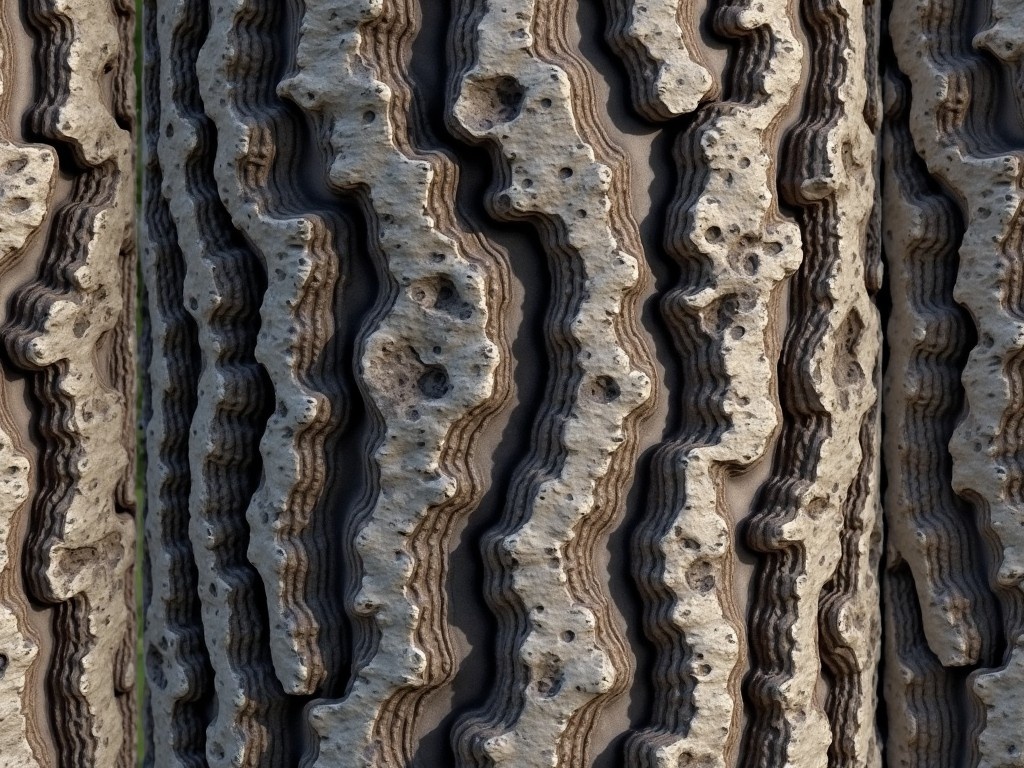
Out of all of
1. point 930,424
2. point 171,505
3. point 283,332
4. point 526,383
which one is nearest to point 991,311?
point 930,424

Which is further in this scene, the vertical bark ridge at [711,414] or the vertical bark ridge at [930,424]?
the vertical bark ridge at [930,424]

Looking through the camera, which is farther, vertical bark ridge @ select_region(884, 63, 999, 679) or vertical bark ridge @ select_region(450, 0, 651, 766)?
vertical bark ridge @ select_region(884, 63, 999, 679)

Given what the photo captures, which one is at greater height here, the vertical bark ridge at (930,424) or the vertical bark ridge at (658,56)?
the vertical bark ridge at (658,56)

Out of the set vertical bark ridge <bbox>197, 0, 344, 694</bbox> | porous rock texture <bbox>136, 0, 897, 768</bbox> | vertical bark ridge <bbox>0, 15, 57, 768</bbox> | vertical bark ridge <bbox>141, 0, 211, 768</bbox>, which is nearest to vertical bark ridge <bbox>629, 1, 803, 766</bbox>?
porous rock texture <bbox>136, 0, 897, 768</bbox>

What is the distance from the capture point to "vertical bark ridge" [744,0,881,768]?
930 millimetres

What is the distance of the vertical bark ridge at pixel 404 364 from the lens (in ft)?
2.88

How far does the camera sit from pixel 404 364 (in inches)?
35.2

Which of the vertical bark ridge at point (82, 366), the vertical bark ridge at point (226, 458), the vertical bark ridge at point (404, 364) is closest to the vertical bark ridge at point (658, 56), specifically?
the vertical bark ridge at point (404, 364)

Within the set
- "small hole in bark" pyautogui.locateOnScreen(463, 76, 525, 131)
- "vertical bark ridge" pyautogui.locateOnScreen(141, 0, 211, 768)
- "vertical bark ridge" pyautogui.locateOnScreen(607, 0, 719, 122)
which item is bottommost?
"vertical bark ridge" pyautogui.locateOnScreen(141, 0, 211, 768)

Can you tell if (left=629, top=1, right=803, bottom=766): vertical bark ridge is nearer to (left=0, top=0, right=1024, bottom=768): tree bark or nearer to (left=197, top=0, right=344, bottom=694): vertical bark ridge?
(left=0, top=0, right=1024, bottom=768): tree bark

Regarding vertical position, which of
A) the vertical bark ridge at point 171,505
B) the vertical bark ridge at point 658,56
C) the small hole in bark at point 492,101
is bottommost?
the vertical bark ridge at point 171,505

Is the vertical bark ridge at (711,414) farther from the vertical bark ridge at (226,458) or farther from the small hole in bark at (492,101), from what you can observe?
the vertical bark ridge at (226,458)

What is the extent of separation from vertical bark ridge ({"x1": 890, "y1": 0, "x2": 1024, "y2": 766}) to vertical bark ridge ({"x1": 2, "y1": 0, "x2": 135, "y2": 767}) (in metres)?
0.65

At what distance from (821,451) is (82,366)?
564 millimetres
